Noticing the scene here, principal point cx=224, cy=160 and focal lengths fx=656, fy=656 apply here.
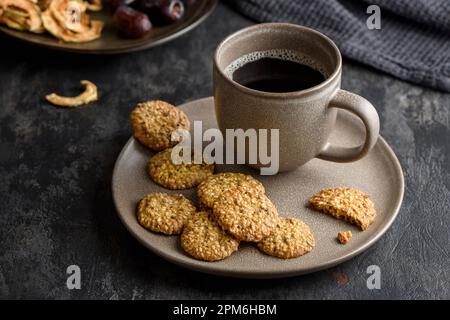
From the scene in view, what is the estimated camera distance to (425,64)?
5.67 ft

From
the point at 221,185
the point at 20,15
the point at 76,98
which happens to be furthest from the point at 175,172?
the point at 20,15

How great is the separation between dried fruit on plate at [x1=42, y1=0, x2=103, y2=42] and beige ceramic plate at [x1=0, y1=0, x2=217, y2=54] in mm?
19

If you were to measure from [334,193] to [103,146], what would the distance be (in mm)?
562

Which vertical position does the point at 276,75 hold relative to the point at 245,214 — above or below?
above

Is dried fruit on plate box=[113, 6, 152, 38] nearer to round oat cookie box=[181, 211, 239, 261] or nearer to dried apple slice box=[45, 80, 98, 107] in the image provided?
dried apple slice box=[45, 80, 98, 107]

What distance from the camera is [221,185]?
48.3 inches

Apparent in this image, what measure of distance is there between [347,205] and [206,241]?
0.90 feet

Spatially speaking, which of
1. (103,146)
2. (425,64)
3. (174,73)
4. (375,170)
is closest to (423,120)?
(425,64)

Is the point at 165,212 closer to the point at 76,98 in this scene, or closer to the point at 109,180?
the point at 109,180

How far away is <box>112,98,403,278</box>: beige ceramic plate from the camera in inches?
44.2

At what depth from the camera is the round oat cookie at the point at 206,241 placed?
1.12 metres

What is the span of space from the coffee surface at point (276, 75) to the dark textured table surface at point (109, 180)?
1.07 feet

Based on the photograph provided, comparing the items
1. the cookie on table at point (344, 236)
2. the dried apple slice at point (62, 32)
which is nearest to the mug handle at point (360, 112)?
the cookie on table at point (344, 236)

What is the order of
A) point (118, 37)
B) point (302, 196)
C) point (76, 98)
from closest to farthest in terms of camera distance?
point (302, 196), point (76, 98), point (118, 37)
